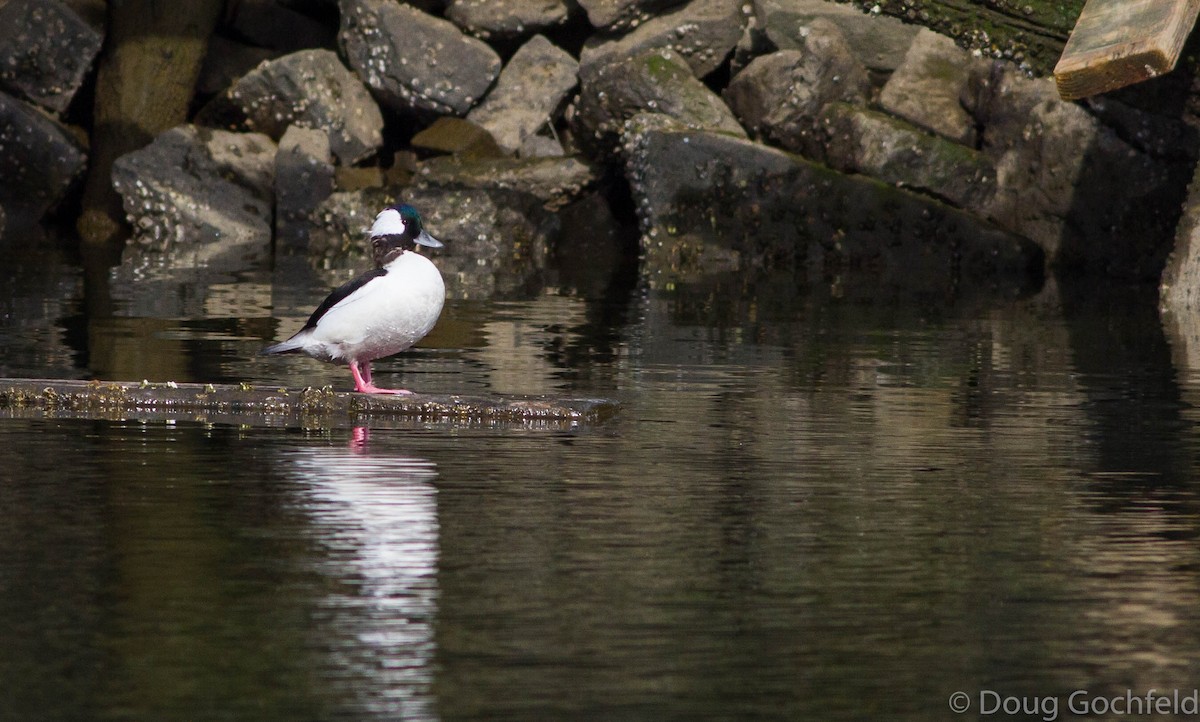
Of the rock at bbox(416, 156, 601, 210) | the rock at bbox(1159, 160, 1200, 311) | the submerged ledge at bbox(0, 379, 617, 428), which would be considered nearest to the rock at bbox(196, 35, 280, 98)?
the rock at bbox(416, 156, 601, 210)

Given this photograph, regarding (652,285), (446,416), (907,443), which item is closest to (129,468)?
(446,416)

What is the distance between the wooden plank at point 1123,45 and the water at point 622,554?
1.40 m

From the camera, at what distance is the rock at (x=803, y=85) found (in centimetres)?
1759

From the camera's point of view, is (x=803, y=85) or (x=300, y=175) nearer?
(x=803, y=85)

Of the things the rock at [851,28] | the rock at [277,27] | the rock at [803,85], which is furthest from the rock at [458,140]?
the rock at [851,28]

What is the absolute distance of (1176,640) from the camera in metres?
4.07

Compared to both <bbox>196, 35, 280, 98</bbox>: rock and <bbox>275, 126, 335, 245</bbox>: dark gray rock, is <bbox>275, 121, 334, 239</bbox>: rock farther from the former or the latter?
<bbox>196, 35, 280, 98</bbox>: rock

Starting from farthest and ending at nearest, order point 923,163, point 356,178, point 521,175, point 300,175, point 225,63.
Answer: point 225,63
point 356,178
point 300,175
point 521,175
point 923,163

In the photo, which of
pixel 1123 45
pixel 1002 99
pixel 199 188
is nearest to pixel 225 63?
pixel 199 188

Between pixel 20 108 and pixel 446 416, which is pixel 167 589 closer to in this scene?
pixel 446 416

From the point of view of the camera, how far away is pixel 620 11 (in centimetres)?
1880

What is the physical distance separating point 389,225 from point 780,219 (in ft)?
32.3

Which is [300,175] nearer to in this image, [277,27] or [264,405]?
[277,27]

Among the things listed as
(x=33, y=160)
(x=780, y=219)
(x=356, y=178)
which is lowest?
(x=780, y=219)
